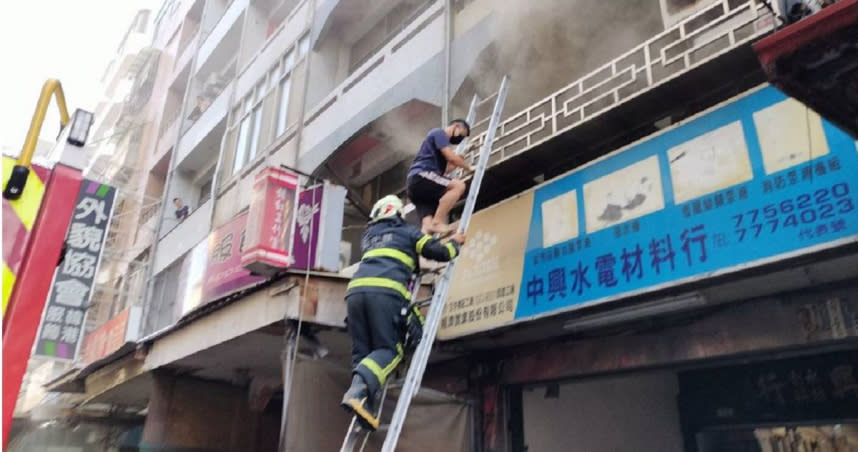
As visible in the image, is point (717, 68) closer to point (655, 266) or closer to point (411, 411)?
point (655, 266)

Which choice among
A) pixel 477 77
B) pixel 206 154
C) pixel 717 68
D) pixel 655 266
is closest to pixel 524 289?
pixel 655 266

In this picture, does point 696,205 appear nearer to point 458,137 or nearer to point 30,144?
point 458,137

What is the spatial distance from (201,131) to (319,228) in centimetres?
1074

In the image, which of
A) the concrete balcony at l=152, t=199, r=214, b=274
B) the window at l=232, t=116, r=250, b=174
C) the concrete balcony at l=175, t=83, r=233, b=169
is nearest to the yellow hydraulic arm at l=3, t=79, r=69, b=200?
the window at l=232, t=116, r=250, b=174

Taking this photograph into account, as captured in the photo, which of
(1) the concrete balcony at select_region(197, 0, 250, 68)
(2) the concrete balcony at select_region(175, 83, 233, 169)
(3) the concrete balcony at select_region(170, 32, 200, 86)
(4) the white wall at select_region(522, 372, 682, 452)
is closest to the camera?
(4) the white wall at select_region(522, 372, 682, 452)

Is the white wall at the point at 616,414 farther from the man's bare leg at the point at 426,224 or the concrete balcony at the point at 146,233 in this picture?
the concrete balcony at the point at 146,233

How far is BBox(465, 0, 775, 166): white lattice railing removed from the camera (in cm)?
474

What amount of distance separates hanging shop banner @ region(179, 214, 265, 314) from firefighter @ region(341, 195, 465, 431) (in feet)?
19.4

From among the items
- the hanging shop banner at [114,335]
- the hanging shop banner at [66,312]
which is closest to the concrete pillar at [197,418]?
the hanging shop banner at [114,335]

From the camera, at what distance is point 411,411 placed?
5852mm

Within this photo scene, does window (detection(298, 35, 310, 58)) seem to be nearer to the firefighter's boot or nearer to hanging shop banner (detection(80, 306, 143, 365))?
hanging shop banner (detection(80, 306, 143, 365))

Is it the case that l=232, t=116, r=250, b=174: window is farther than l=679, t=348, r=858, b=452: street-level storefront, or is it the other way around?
l=232, t=116, r=250, b=174: window

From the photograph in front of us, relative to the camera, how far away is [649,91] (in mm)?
5141

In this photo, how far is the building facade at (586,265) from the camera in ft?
13.9
